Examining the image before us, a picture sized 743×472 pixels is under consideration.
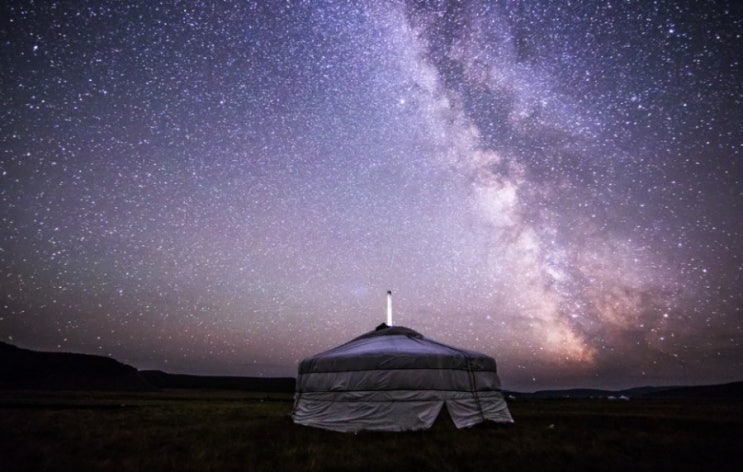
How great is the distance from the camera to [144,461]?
5406 mm

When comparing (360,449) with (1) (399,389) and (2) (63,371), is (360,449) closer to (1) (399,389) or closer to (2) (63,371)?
(1) (399,389)

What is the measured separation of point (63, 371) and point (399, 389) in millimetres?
79741

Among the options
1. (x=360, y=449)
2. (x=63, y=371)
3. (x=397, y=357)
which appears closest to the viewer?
(x=360, y=449)

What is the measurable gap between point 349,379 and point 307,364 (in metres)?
1.84

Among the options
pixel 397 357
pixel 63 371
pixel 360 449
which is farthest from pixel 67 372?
pixel 360 449

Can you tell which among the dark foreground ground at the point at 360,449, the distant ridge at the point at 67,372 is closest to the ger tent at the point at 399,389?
the dark foreground ground at the point at 360,449

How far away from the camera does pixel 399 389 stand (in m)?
8.68

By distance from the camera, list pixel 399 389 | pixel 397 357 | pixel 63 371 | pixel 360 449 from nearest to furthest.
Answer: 1. pixel 360 449
2. pixel 399 389
3. pixel 397 357
4. pixel 63 371

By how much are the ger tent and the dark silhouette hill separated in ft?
226

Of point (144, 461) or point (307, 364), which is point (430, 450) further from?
point (307, 364)

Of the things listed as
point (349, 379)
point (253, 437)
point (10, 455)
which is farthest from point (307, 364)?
point (10, 455)

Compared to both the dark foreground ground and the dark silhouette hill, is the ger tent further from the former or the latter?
the dark silhouette hill

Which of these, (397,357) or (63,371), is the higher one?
(397,357)

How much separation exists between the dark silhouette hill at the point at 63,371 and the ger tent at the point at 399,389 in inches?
2709
